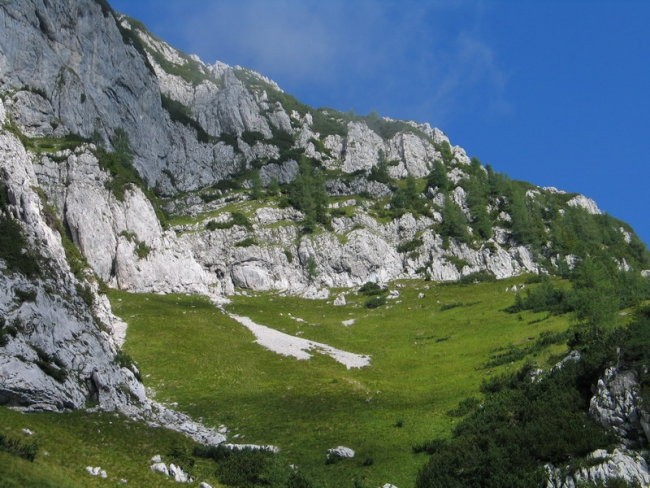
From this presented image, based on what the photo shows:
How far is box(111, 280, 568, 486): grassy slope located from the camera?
35.1m

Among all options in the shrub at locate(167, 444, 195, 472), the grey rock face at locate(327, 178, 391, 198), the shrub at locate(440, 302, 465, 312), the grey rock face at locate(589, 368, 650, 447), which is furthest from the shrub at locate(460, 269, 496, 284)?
the shrub at locate(167, 444, 195, 472)

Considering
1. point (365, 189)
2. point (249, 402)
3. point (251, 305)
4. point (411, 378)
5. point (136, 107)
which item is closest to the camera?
point (249, 402)

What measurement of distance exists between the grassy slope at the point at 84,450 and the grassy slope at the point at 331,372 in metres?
7.86

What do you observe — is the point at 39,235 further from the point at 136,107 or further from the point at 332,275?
the point at 136,107

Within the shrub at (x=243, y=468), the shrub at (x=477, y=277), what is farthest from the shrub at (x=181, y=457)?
the shrub at (x=477, y=277)

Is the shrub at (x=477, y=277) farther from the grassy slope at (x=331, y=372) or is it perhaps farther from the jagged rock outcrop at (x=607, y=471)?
the jagged rock outcrop at (x=607, y=471)

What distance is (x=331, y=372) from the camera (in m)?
55.4

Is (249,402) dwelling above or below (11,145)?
below

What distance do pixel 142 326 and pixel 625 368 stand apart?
5599 centimetres

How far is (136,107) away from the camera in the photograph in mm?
179750

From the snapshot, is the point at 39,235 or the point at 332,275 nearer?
the point at 39,235

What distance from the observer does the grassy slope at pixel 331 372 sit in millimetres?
35094

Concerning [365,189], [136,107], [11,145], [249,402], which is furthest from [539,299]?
[136,107]

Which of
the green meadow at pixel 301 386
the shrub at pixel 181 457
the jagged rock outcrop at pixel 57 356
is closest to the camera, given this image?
the green meadow at pixel 301 386
